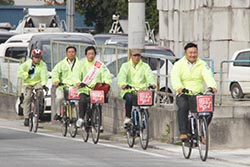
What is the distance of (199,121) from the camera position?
1784 cm

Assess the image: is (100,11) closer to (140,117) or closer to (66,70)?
(66,70)

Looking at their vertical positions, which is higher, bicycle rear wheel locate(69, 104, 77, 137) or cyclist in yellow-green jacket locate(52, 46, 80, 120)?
cyclist in yellow-green jacket locate(52, 46, 80, 120)

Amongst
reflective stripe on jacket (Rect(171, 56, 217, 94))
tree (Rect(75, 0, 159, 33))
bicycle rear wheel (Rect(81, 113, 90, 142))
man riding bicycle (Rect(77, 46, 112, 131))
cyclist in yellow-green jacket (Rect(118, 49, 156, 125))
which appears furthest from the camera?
tree (Rect(75, 0, 159, 33))

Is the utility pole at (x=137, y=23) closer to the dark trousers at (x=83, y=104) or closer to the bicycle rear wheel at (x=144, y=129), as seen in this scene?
the dark trousers at (x=83, y=104)

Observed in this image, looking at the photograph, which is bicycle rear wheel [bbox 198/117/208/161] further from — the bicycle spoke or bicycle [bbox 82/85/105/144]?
bicycle [bbox 82/85/105/144]

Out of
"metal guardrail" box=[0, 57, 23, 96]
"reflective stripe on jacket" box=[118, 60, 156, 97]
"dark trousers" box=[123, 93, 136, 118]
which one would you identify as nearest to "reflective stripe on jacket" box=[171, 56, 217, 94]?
"dark trousers" box=[123, 93, 136, 118]

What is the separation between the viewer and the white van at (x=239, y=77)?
21856mm

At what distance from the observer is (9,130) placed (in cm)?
2491

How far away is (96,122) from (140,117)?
1.33 m

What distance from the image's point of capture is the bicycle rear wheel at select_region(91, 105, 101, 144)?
68.8ft

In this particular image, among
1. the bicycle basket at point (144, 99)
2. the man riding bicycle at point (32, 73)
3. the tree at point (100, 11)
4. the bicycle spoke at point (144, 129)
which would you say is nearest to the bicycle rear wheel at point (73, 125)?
the man riding bicycle at point (32, 73)

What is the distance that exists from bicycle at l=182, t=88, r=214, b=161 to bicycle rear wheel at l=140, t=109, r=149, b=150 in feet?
5.63

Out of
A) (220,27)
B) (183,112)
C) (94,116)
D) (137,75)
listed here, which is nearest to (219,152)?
(183,112)

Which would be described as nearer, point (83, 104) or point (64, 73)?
point (83, 104)
